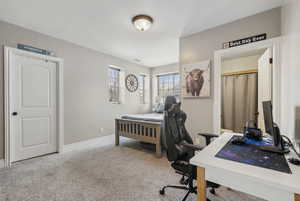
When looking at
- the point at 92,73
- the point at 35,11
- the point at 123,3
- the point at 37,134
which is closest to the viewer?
the point at 123,3

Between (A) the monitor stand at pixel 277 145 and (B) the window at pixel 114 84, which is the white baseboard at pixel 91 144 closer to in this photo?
(B) the window at pixel 114 84

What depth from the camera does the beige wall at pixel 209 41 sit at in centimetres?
208

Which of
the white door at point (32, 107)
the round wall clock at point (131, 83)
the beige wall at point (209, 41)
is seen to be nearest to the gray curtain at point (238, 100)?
the beige wall at point (209, 41)

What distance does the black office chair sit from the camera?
4.52ft

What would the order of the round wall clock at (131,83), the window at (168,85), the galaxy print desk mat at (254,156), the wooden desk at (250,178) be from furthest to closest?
1. the window at (168,85)
2. the round wall clock at (131,83)
3. the galaxy print desk mat at (254,156)
4. the wooden desk at (250,178)

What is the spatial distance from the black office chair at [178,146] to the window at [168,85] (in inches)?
139

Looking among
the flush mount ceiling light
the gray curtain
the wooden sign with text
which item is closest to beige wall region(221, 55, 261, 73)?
the gray curtain

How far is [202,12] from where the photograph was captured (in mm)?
2137

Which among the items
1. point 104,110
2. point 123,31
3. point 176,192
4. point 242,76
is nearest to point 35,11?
point 123,31

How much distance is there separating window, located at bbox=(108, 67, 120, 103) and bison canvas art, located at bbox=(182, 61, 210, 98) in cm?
236

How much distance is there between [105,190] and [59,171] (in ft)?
3.32

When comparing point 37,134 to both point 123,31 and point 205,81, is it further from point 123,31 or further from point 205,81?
point 205,81

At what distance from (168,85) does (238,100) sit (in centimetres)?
237

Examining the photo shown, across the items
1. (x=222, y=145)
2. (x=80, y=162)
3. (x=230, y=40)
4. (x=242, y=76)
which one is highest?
(x=230, y=40)
